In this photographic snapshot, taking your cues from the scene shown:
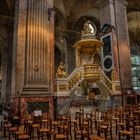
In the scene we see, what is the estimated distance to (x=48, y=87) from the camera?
33.4 ft

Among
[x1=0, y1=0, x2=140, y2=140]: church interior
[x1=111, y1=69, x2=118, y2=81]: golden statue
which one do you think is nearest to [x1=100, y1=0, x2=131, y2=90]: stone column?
[x1=0, y1=0, x2=140, y2=140]: church interior

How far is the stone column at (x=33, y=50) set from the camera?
9.73m

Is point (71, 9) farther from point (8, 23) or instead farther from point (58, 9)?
point (8, 23)

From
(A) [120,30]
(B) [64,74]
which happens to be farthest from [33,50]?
(A) [120,30]

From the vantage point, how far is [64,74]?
1086 centimetres

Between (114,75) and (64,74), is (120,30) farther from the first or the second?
(64,74)

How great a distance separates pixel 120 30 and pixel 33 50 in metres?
7.65

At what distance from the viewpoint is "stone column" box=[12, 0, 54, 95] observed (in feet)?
31.9

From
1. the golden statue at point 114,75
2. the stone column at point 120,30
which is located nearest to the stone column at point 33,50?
the golden statue at point 114,75

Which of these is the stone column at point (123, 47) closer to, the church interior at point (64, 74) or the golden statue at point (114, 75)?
the church interior at point (64, 74)

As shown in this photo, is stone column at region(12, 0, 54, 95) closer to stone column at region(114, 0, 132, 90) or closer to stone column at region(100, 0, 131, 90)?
stone column at region(100, 0, 131, 90)

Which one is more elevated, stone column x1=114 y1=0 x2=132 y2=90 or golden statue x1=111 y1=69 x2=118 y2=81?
stone column x1=114 y1=0 x2=132 y2=90

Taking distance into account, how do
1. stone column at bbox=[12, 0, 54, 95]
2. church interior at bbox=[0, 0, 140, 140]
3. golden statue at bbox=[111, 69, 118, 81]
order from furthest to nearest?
golden statue at bbox=[111, 69, 118, 81]
stone column at bbox=[12, 0, 54, 95]
church interior at bbox=[0, 0, 140, 140]

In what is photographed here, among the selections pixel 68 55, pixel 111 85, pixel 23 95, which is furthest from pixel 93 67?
pixel 68 55
